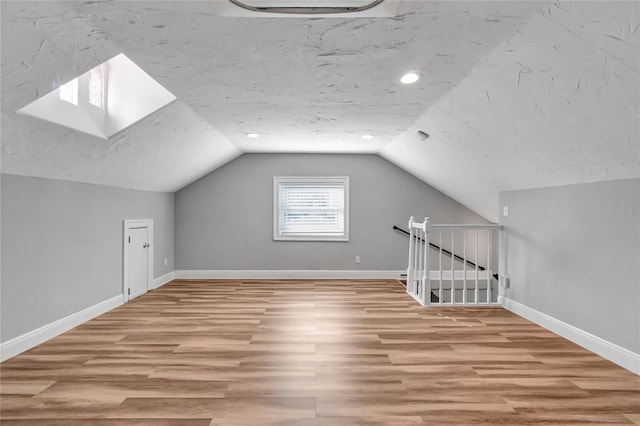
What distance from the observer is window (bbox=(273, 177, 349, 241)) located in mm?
7125

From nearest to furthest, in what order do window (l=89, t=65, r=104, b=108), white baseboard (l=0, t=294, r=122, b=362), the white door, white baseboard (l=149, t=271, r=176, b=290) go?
white baseboard (l=0, t=294, r=122, b=362) < window (l=89, t=65, r=104, b=108) < the white door < white baseboard (l=149, t=271, r=176, b=290)

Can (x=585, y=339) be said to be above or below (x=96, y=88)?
below

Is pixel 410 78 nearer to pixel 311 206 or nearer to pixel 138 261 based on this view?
pixel 311 206

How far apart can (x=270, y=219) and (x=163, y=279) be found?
2.00m

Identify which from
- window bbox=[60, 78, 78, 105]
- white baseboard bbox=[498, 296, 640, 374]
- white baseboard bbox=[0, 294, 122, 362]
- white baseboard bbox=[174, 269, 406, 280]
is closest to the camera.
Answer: white baseboard bbox=[498, 296, 640, 374]

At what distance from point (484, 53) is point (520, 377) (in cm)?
221

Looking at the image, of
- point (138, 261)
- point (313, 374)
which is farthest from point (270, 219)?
point (313, 374)

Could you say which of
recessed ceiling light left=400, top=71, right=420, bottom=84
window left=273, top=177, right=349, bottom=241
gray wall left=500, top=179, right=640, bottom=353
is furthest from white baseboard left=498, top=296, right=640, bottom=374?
window left=273, top=177, right=349, bottom=241

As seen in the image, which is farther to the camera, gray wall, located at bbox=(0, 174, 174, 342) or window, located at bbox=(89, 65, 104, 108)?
window, located at bbox=(89, 65, 104, 108)

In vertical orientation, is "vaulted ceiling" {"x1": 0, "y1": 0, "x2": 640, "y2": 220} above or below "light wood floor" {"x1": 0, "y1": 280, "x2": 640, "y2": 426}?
above

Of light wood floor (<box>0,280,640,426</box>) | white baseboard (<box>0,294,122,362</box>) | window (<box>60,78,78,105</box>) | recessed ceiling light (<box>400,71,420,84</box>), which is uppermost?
recessed ceiling light (<box>400,71,420,84</box>)

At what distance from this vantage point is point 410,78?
3195 millimetres

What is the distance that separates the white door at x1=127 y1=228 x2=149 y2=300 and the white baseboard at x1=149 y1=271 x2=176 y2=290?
0.31m

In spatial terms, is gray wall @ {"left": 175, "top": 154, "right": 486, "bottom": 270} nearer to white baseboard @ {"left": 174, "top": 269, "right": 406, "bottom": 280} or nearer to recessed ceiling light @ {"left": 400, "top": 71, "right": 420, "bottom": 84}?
white baseboard @ {"left": 174, "top": 269, "right": 406, "bottom": 280}
